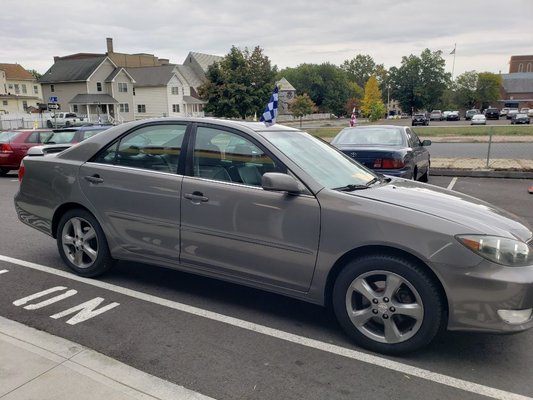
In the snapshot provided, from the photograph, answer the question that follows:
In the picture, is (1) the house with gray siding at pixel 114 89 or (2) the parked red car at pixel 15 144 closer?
(2) the parked red car at pixel 15 144

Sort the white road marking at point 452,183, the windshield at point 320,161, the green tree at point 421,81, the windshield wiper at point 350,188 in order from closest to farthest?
the windshield wiper at point 350,188 < the windshield at point 320,161 < the white road marking at point 452,183 < the green tree at point 421,81

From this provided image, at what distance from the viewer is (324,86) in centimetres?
9931

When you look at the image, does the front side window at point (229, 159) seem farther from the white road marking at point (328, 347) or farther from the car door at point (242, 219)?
the white road marking at point (328, 347)

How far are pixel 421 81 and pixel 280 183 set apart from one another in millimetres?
100808

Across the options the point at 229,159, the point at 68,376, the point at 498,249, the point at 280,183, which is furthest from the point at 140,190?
the point at 498,249

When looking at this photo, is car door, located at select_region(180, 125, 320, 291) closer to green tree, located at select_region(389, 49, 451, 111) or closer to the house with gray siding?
the house with gray siding

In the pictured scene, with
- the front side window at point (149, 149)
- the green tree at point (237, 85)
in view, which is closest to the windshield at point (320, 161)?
the front side window at point (149, 149)

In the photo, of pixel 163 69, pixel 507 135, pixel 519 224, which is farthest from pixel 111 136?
pixel 163 69

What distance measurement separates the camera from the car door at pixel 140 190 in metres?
3.97

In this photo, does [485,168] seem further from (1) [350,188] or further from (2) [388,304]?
(2) [388,304]

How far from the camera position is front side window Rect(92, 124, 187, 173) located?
4.07 m

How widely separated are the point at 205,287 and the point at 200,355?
130cm

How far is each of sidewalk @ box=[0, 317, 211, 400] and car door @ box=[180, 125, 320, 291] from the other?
3.63ft

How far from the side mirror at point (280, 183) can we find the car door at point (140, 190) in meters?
0.92
